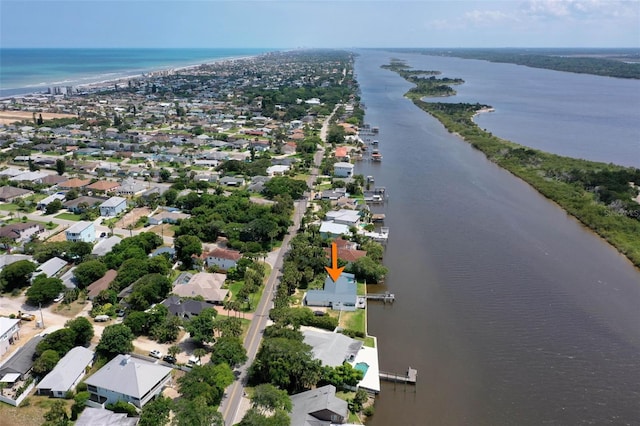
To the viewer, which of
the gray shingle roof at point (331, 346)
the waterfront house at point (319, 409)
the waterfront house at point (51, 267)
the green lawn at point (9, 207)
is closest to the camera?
the waterfront house at point (319, 409)

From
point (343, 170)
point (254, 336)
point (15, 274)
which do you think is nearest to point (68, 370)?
point (254, 336)

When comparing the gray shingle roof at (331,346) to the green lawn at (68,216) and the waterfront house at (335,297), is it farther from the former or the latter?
the green lawn at (68,216)

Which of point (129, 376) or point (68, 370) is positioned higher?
point (129, 376)

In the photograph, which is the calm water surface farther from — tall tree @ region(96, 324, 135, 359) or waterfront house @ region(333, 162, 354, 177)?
tall tree @ region(96, 324, 135, 359)

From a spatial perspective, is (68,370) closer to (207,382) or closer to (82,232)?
(207,382)

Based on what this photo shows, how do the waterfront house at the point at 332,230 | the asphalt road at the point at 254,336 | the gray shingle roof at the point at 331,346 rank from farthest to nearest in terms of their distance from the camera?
1. the waterfront house at the point at 332,230
2. the gray shingle roof at the point at 331,346
3. the asphalt road at the point at 254,336

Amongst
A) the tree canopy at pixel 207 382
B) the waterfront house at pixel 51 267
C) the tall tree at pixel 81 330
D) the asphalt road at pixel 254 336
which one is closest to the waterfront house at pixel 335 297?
the asphalt road at pixel 254 336

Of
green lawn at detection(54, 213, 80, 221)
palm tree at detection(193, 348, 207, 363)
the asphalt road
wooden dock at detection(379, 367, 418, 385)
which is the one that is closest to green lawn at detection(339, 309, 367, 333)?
wooden dock at detection(379, 367, 418, 385)
